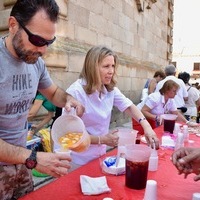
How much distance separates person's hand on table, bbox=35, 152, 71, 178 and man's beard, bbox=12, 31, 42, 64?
0.54 m

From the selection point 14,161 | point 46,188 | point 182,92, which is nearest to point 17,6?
point 14,161

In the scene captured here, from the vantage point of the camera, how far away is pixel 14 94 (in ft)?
4.96

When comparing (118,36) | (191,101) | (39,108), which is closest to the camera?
(39,108)

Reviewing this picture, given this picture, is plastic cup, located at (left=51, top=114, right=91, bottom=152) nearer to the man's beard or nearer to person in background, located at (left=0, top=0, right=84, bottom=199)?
person in background, located at (left=0, top=0, right=84, bottom=199)

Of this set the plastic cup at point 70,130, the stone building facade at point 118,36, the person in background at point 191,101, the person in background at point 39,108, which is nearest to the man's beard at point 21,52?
the plastic cup at point 70,130

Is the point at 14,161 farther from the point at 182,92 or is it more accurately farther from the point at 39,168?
the point at 182,92

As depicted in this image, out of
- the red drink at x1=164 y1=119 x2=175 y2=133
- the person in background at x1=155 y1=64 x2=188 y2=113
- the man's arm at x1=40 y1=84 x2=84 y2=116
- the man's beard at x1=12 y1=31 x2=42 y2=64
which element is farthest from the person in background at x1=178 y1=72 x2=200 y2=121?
the man's beard at x1=12 y1=31 x2=42 y2=64

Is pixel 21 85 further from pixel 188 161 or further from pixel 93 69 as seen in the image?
pixel 188 161

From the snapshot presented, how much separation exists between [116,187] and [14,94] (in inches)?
30.6

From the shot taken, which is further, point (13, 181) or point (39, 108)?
point (39, 108)

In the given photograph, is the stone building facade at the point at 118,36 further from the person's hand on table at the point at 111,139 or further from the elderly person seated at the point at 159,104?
the person's hand on table at the point at 111,139

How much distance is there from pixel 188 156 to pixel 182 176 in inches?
15.2

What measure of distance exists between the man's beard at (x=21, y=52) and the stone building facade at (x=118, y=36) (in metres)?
2.58

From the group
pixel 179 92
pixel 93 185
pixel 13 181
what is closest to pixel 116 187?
pixel 93 185
